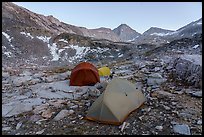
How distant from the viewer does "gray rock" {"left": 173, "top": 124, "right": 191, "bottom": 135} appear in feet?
17.5

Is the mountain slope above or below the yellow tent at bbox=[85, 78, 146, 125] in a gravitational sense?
above

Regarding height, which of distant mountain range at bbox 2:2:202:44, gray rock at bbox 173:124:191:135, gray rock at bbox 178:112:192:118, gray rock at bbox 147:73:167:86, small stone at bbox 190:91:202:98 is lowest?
gray rock at bbox 173:124:191:135

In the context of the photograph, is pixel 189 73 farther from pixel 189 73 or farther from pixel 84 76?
pixel 84 76

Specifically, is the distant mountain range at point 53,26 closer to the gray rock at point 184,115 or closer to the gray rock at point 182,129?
the gray rock at point 184,115

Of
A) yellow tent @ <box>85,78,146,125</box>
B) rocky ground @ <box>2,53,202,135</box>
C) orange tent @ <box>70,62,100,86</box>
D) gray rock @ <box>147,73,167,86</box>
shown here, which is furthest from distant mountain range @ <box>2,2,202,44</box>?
yellow tent @ <box>85,78,146,125</box>

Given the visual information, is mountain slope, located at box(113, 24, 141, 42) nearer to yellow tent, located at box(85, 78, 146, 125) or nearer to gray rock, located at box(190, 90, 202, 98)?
gray rock, located at box(190, 90, 202, 98)

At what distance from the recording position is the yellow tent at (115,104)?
5.89 meters

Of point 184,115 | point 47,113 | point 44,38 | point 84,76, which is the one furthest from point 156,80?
point 44,38

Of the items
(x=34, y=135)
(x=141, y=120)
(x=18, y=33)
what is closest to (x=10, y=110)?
(x=34, y=135)

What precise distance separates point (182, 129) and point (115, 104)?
170 cm

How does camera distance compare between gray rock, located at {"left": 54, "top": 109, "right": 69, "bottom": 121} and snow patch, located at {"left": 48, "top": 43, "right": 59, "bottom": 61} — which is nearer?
gray rock, located at {"left": 54, "top": 109, "right": 69, "bottom": 121}

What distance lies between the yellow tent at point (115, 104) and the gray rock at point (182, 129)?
4.16 ft

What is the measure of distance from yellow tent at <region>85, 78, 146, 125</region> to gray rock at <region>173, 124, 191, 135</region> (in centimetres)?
127

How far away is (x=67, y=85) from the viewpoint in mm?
10422
